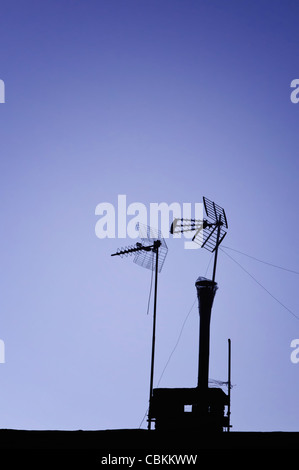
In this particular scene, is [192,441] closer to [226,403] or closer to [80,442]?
[80,442]

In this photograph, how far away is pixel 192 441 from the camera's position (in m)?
17.1

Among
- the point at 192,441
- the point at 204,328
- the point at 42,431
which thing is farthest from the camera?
the point at 204,328

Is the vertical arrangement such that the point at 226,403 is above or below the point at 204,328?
below

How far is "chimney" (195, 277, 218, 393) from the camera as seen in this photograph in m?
25.7

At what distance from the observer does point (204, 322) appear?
1056 inches

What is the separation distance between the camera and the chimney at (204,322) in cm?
2567

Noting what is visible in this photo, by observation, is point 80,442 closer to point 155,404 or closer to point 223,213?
point 155,404

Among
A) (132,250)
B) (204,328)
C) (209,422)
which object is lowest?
(209,422)

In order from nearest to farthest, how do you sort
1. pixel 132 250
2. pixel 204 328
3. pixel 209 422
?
pixel 209 422 < pixel 204 328 < pixel 132 250

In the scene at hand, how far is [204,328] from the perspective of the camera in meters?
26.6
